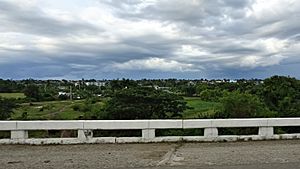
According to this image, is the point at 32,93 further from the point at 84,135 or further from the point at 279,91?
the point at 84,135

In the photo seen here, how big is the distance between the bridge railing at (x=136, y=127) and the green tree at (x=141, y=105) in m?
11.1

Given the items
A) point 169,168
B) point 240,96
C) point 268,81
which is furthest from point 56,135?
point 268,81

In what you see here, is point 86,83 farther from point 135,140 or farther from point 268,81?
point 135,140

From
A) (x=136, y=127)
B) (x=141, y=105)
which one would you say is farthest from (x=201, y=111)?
(x=136, y=127)

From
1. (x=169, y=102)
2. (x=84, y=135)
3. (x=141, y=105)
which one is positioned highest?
(x=169, y=102)

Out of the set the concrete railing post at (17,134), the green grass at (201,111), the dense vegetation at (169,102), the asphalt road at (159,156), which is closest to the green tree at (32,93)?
the dense vegetation at (169,102)

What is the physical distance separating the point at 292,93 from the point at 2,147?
28088 mm

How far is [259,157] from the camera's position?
8.48 m

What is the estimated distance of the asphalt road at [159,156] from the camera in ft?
25.3

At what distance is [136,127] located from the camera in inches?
416

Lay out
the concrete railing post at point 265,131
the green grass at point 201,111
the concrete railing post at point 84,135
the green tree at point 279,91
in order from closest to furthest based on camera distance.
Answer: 1. the concrete railing post at point 84,135
2. the concrete railing post at point 265,131
3. the green grass at point 201,111
4. the green tree at point 279,91

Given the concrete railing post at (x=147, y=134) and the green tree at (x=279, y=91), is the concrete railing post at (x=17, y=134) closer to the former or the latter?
the concrete railing post at (x=147, y=134)

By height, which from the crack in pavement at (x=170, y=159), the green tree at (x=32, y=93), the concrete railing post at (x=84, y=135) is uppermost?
the green tree at (x=32, y=93)

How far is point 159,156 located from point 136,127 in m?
2.02
